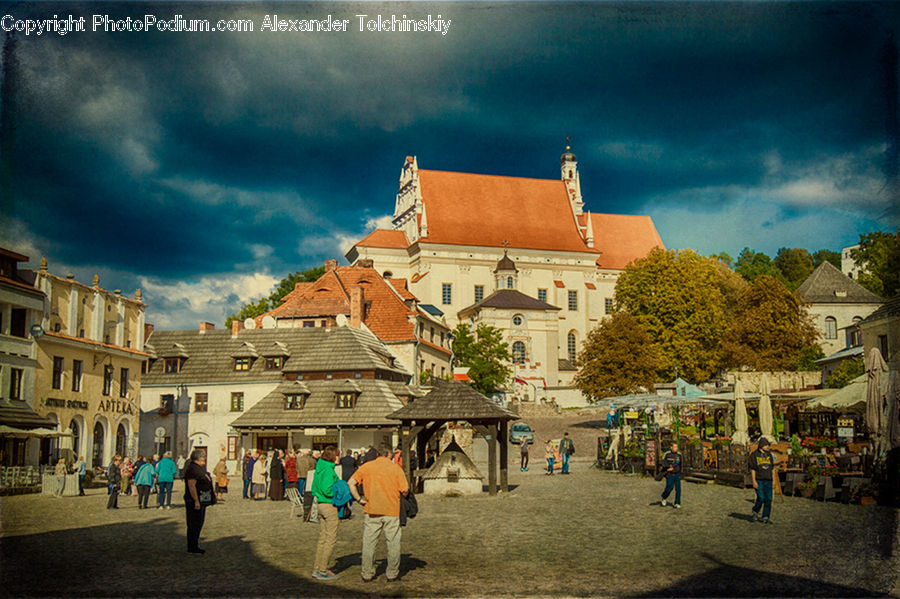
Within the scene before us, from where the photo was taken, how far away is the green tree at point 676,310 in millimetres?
63844

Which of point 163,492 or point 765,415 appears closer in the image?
point 163,492

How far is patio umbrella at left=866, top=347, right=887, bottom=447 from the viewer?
19.2 metres

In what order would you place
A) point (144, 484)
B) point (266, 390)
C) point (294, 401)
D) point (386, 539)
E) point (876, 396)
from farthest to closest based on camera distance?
point (266, 390)
point (294, 401)
point (144, 484)
point (876, 396)
point (386, 539)

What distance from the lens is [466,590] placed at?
948 centimetres

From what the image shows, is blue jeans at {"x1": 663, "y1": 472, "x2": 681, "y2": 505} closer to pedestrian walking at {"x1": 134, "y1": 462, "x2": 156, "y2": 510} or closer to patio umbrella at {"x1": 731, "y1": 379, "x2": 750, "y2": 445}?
patio umbrella at {"x1": 731, "y1": 379, "x2": 750, "y2": 445}

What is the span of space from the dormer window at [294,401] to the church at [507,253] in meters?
41.5

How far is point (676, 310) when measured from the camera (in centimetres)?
6538

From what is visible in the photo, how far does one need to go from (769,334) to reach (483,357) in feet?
73.5

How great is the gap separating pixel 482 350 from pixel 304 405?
102 feet

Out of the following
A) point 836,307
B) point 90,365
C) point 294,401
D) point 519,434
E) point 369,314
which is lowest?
point 519,434

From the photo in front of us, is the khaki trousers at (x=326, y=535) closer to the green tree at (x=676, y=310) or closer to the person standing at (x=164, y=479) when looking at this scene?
the person standing at (x=164, y=479)

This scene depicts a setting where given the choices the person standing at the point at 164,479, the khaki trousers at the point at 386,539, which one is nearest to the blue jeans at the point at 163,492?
the person standing at the point at 164,479

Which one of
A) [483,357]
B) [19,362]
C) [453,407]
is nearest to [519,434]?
[483,357]

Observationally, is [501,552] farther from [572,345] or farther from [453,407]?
[572,345]
